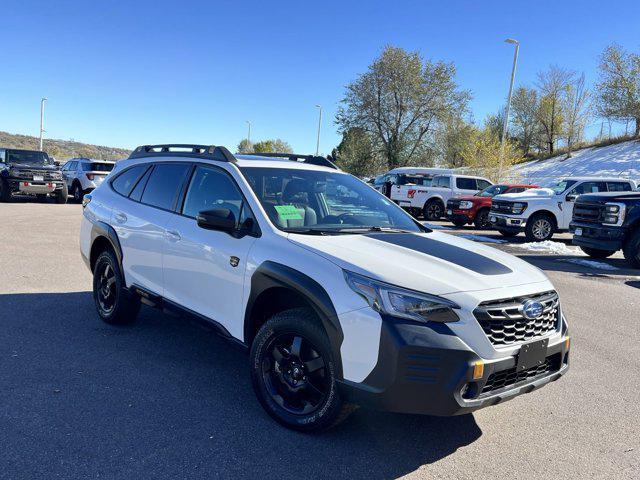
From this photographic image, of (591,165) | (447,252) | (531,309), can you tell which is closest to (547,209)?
(447,252)

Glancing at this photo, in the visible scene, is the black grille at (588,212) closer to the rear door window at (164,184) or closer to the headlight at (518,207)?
the headlight at (518,207)

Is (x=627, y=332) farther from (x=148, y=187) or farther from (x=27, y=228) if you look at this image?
(x=27, y=228)

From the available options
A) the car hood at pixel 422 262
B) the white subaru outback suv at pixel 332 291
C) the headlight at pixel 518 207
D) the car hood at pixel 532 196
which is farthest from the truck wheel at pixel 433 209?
the car hood at pixel 422 262

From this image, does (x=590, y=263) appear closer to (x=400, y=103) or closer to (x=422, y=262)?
(x=422, y=262)

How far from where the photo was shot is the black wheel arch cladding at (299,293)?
279cm

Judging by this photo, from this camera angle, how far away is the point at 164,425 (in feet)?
10.4

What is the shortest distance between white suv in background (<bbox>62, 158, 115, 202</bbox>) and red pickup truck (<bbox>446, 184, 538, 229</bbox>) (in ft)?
44.6

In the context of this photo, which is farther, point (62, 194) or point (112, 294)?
point (62, 194)

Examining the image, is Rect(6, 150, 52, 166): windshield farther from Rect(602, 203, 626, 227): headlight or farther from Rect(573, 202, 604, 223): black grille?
Rect(602, 203, 626, 227): headlight

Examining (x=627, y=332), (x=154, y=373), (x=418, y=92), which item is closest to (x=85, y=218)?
(x=154, y=373)

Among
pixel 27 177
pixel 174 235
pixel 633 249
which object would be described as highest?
pixel 27 177

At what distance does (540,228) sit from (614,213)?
14.2 ft

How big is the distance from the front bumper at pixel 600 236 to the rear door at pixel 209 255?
9.29 meters

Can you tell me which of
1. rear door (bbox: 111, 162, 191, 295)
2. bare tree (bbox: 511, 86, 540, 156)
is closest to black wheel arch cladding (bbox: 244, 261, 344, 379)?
rear door (bbox: 111, 162, 191, 295)
